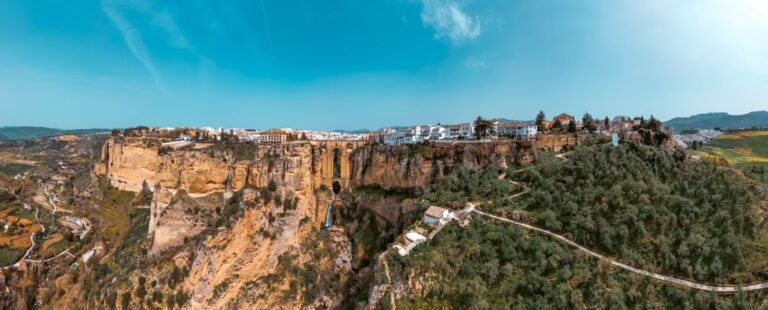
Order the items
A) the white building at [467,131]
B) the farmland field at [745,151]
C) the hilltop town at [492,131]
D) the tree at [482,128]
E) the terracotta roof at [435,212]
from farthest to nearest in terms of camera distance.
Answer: the white building at [467,131] → the tree at [482,128] → the hilltop town at [492,131] → the farmland field at [745,151] → the terracotta roof at [435,212]

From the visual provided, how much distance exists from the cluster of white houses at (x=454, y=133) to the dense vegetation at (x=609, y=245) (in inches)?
621

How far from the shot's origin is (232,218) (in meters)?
24.5

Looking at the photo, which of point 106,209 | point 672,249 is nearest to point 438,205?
point 672,249

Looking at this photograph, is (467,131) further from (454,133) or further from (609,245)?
(609,245)

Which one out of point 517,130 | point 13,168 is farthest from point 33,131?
point 517,130

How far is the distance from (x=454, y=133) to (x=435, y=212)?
79.0 feet

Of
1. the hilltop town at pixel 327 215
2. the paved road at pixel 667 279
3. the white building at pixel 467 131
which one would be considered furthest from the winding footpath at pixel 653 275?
the white building at pixel 467 131

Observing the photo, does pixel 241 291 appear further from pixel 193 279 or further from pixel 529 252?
pixel 529 252

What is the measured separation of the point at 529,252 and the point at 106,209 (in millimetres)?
39181

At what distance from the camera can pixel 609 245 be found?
20.5 meters

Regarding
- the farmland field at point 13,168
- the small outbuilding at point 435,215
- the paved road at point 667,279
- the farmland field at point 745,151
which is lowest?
the paved road at point 667,279

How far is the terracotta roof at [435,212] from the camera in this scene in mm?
25103

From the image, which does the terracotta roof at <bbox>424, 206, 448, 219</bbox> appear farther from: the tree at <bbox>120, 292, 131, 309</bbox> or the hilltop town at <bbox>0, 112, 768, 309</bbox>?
the tree at <bbox>120, 292, 131, 309</bbox>

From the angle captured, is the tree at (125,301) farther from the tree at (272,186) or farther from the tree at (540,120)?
the tree at (540,120)
